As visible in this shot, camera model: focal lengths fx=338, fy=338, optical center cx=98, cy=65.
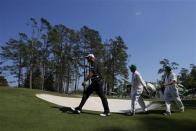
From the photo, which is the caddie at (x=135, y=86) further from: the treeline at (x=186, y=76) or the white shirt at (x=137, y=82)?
the treeline at (x=186, y=76)

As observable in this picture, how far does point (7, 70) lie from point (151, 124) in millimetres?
65454

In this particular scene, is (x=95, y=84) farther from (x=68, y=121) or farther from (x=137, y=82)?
(x=68, y=121)

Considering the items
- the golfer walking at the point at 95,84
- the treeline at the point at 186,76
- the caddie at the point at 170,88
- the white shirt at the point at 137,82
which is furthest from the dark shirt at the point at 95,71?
the treeline at the point at 186,76

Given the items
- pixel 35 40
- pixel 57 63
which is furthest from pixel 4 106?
pixel 57 63

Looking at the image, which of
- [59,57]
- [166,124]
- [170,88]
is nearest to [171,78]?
[170,88]

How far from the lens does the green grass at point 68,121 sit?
1084 centimetres

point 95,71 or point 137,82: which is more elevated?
point 95,71

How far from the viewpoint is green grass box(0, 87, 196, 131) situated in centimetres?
1084

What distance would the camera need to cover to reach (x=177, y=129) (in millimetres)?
11875

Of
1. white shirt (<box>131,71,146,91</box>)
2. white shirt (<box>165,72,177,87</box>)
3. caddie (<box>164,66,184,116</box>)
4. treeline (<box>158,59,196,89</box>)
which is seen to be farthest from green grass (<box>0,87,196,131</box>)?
treeline (<box>158,59,196,89</box>)

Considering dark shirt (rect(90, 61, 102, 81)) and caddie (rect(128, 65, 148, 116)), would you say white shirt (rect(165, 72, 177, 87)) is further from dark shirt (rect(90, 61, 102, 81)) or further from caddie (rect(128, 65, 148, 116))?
dark shirt (rect(90, 61, 102, 81))

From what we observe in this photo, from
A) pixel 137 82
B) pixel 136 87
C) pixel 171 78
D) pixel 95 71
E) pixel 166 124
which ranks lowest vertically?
pixel 166 124

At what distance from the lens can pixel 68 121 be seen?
11.5 meters

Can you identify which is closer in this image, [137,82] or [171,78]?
[137,82]
